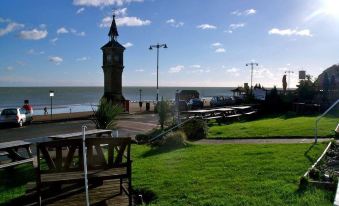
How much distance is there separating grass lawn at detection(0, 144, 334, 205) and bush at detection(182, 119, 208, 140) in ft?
11.2

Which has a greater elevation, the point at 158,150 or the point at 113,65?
the point at 113,65

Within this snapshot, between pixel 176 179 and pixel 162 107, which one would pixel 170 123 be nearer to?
pixel 162 107

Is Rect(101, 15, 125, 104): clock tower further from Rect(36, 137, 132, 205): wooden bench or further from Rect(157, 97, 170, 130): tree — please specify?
Rect(36, 137, 132, 205): wooden bench

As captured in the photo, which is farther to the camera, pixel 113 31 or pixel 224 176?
pixel 113 31

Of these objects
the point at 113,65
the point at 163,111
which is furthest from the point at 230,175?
the point at 113,65

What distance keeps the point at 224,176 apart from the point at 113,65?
33384 mm

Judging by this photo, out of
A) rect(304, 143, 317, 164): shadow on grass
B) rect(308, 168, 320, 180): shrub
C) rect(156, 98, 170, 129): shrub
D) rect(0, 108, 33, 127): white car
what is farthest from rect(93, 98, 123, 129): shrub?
rect(0, 108, 33, 127): white car

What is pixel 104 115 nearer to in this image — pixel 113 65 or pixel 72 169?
pixel 72 169

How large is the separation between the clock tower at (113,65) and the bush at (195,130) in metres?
24.6

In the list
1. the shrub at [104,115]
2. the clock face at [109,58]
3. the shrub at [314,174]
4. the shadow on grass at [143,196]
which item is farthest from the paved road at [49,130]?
the clock face at [109,58]

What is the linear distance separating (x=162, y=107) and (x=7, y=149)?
9327 millimetres

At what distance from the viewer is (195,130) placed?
55.6 ft

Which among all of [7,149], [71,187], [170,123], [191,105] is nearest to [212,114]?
[170,123]

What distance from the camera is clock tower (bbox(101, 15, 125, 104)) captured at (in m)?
41.4
